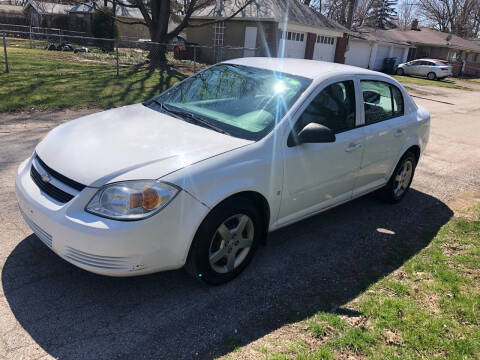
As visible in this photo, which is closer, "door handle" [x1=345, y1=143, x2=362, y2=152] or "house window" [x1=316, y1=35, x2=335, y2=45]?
"door handle" [x1=345, y1=143, x2=362, y2=152]

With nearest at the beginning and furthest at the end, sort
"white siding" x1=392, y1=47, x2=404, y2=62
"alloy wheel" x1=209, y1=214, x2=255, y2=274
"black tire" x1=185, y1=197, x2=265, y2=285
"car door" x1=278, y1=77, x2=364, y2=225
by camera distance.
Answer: "black tire" x1=185, y1=197, x2=265, y2=285
"alloy wheel" x1=209, y1=214, x2=255, y2=274
"car door" x1=278, y1=77, x2=364, y2=225
"white siding" x1=392, y1=47, x2=404, y2=62

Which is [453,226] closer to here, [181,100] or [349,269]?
[349,269]

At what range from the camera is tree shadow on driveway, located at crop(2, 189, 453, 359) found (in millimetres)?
2771

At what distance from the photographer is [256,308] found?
3.23 meters

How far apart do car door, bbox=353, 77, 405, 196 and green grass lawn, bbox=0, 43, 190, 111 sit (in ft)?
23.3

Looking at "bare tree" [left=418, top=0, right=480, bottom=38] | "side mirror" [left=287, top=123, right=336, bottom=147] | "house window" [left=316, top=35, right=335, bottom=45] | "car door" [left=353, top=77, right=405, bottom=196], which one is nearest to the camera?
"side mirror" [left=287, top=123, right=336, bottom=147]

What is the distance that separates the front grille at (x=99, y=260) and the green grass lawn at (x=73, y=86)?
23.4ft

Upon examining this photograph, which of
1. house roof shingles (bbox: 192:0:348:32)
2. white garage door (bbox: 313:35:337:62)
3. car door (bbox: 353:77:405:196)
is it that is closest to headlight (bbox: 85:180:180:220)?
car door (bbox: 353:77:405:196)

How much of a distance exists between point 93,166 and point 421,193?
4.89 m

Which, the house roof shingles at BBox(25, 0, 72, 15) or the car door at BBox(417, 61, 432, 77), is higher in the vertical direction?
the house roof shingles at BBox(25, 0, 72, 15)

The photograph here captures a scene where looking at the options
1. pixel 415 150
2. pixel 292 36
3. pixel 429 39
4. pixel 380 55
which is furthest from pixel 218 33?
pixel 429 39

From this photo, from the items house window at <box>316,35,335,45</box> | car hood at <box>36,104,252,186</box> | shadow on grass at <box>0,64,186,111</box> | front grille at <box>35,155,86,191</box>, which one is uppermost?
house window at <box>316,35,335,45</box>

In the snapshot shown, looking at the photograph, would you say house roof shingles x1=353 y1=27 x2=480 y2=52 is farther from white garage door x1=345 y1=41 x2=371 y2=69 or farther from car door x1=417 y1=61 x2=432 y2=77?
car door x1=417 y1=61 x2=432 y2=77

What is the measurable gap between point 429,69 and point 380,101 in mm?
34529
